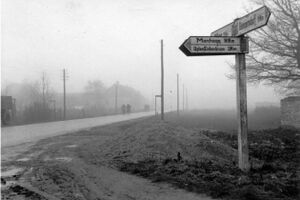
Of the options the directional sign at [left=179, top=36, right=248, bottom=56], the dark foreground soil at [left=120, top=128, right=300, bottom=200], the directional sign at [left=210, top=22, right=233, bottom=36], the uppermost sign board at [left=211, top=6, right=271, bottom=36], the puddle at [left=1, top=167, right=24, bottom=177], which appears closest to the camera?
the dark foreground soil at [left=120, top=128, right=300, bottom=200]

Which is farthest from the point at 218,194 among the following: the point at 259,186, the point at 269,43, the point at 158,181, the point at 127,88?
the point at 127,88

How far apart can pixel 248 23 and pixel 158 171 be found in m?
3.59

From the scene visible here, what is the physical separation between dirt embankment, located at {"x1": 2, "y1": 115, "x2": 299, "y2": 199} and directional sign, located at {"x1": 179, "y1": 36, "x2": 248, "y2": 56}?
244 cm

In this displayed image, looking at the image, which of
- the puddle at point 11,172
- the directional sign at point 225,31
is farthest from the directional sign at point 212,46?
the puddle at point 11,172

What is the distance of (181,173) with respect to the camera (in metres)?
6.96

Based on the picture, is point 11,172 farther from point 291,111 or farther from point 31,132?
point 291,111

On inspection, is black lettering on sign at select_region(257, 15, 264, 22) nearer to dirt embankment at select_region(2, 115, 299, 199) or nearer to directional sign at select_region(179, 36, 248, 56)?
directional sign at select_region(179, 36, 248, 56)

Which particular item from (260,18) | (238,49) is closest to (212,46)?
(238,49)

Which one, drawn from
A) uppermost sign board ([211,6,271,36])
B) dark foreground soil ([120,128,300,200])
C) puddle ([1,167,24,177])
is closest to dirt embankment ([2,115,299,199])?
dark foreground soil ([120,128,300,200])

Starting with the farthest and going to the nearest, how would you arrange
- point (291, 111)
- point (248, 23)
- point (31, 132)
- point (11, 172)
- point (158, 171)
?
point (31, 132)
point (291, 111)
point (11, 172)
point (158, 171)
point (248, 23)

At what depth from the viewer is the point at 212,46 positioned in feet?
23.0

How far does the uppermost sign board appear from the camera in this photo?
647cm

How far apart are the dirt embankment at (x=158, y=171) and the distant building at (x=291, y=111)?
28.7 feet

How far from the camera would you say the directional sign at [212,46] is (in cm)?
688
